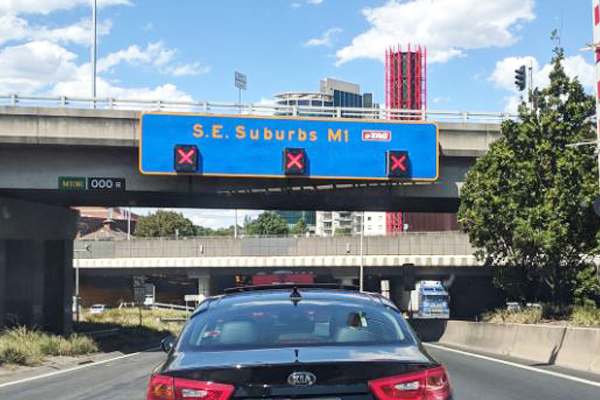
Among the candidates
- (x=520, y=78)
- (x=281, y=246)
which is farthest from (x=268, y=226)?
(x=520, y=78)

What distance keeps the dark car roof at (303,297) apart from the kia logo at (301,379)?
1.40 metres

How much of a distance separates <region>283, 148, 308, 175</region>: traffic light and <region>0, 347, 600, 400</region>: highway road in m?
9.07

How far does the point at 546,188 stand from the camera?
21.9m

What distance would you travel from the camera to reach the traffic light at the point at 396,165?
2467cm

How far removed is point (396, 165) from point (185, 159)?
6.94 m

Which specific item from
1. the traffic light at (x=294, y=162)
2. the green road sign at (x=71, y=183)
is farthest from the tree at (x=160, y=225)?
the traffic light at (x=294, y=162)

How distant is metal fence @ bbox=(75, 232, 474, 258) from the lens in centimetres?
5175

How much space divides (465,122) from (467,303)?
35822mm

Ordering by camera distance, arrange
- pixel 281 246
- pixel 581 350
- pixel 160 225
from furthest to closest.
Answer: pixel 160 225, pixel 281 246, pixel 581 350

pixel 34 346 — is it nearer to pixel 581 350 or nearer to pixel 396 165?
pixel 396 165

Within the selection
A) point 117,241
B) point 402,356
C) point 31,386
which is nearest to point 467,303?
point 117,241

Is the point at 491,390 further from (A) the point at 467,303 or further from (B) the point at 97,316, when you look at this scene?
(A) the point at 467,303

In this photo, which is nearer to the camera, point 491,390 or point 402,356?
point 402,356

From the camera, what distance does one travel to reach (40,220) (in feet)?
86.8
